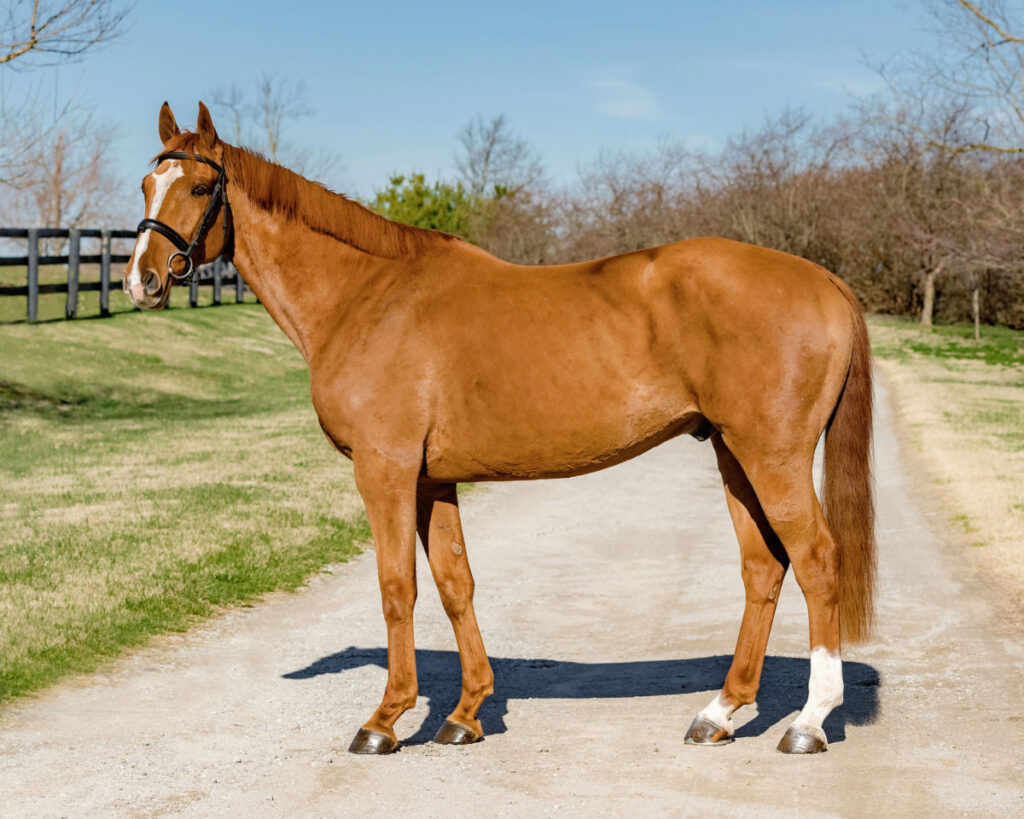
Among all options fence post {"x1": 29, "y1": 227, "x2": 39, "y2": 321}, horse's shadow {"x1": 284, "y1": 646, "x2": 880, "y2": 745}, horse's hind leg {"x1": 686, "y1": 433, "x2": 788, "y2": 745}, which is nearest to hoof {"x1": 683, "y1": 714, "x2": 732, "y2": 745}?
horse's hind leg {"x1": 686, "y1": 433, "x2": 788, "y2": 745}

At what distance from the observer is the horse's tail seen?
14.5 ft

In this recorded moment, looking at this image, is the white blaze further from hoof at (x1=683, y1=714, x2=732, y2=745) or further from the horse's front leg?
hoof at (x1=683, y1=714, x2=732, y2=745)

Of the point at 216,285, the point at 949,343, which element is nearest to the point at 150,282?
the point at 216,285

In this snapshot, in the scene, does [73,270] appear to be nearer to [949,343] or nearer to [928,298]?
[949,343]

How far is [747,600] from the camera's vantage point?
4590mm

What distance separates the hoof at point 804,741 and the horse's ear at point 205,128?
10.8 ft

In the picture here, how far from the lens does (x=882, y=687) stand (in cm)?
509

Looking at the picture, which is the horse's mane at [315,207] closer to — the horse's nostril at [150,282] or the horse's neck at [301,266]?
the horse's neck at [301,266]

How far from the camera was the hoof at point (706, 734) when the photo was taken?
4.33 metres

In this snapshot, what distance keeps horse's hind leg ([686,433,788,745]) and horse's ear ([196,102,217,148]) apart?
242cm

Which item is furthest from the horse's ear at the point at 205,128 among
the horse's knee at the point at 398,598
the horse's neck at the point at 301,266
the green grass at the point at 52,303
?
the green grass at the point at 52,303

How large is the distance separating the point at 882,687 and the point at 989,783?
1.22 m

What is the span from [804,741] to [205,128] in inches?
133

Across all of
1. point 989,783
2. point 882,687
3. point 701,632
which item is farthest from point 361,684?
point 989,783
